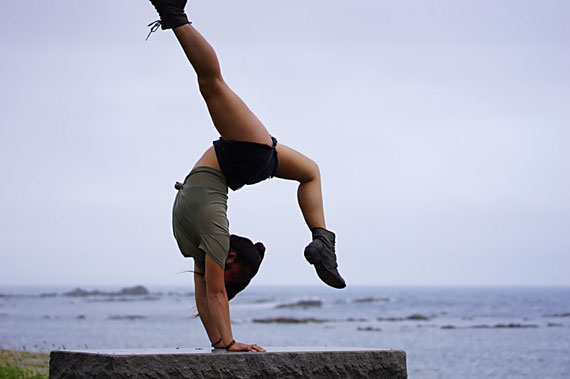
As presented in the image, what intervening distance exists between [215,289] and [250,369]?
0.47 metres

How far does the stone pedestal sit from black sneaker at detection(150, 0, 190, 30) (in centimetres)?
162

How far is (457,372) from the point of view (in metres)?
13.2

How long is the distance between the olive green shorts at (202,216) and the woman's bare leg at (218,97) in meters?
0.26

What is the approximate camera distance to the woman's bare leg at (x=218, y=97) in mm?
4004

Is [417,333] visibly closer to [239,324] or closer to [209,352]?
[239,324]

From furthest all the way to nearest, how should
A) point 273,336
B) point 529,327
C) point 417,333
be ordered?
point 529,327
point 417,333
point 273,336

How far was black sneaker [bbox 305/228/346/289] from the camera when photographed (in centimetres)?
423

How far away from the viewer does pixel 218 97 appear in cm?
414

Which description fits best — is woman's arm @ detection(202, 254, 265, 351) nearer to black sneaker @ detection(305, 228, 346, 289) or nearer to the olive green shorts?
the olive green shorts

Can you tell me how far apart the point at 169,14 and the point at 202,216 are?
1.05 m

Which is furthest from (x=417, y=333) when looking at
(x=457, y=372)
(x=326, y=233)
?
(x=326, y=233)

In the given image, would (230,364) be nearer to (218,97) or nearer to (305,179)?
(305,179)

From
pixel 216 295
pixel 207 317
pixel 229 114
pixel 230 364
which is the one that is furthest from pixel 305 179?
pixel 230 364

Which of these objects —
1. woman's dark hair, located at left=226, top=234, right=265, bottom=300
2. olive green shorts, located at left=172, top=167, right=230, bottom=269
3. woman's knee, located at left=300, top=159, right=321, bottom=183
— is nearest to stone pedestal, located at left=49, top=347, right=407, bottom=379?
woman's dark hair, located at left=226, top=234, right=265, bottom=300
